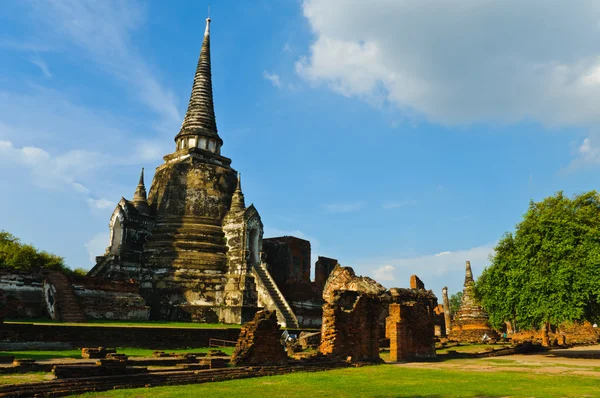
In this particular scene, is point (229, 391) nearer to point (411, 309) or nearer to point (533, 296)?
point (411, 309)

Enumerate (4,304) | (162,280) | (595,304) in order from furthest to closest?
1. (162,280)
2. (4,304)
3. (595,304)

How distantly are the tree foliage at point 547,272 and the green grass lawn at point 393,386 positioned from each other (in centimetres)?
589

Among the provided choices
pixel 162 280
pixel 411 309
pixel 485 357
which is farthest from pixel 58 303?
pixel 485 357

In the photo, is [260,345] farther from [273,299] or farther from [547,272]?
[273,299]

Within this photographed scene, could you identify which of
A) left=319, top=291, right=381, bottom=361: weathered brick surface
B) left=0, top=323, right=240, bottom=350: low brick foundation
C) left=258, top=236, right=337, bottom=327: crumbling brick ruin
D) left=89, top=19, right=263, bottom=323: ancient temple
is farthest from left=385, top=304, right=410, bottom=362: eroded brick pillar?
left=258, top=236, right=337, bottom=327: crumbling brick ruin

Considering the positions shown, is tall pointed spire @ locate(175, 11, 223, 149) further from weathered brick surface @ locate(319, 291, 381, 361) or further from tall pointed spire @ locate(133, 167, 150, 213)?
weathered brick surface @ locate(319, 291, 381, 361)

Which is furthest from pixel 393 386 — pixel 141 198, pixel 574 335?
pixel 574 335

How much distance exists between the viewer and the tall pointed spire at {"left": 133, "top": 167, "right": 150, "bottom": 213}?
1196 inches

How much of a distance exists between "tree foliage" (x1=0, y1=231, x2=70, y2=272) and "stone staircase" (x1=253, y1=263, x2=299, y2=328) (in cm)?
1513

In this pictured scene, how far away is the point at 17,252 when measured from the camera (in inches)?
1364

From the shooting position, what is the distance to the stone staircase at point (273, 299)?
24.9 metres

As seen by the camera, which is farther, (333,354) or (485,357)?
(485,357)

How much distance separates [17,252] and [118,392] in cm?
3101

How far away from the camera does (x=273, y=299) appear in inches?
1016
